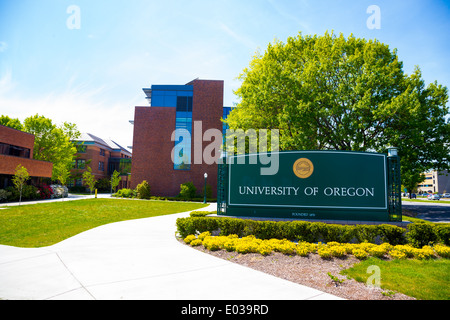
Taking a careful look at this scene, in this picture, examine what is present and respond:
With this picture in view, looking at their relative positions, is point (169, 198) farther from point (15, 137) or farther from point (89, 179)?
point (15, 137)

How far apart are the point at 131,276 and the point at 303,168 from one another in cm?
773

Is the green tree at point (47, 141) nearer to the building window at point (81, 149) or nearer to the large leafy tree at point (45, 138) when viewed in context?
the large leafy tree at point (45, 138)

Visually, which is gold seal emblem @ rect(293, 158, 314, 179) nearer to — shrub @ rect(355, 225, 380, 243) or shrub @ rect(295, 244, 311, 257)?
shrub @ rect(355, 225, 380, 243)

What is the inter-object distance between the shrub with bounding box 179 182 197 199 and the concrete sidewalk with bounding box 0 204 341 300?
2990 centimetres

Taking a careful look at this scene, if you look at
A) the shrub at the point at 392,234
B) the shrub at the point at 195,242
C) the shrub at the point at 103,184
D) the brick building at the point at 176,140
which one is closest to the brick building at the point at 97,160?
the shrub at the point at 103,184

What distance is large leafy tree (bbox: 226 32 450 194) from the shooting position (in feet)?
63.3

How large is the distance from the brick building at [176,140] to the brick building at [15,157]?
1246cm

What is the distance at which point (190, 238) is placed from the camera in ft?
28.5

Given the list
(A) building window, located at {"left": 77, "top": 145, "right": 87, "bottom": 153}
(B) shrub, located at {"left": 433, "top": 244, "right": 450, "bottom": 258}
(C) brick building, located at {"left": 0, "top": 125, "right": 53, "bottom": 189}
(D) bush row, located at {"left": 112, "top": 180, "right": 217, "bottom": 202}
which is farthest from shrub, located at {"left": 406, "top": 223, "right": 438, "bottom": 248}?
(A) building window, located at {"left": 77, "top": 145, "right": 87, "bottom": 153}

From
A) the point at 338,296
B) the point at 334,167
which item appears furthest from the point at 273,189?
the point at 338,296

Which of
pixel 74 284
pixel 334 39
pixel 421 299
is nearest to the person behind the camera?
pixel 421 299

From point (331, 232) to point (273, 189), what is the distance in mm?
2985

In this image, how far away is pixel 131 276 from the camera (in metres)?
5.26
